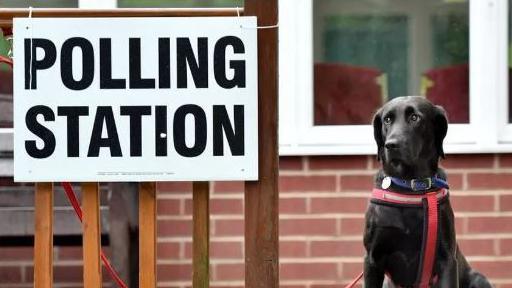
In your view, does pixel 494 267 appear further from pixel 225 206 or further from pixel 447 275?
pixel 447 275

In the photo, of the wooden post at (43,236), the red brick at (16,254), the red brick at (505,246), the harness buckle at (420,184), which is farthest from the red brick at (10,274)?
the harness buckle at (420,184)

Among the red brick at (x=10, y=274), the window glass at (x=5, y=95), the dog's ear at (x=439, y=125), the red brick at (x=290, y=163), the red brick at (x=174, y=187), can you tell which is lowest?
the red brick at (x=10, y=274)

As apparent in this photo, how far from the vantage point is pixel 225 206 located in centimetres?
650

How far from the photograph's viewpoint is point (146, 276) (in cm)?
444

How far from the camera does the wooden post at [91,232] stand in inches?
173

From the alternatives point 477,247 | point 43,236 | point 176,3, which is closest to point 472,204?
point 477,247

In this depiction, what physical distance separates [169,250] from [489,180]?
1769mm

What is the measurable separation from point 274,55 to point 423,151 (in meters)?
0.65

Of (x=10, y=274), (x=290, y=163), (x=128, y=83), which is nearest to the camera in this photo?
(x=128, y=83)

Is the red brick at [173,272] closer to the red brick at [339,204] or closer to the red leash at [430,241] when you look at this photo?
the red brick at [339,204]

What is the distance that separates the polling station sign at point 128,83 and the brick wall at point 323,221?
88.2 inches

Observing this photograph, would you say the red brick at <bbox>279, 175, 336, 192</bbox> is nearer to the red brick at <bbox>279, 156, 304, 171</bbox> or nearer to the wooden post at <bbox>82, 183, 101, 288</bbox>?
the red brick at <bbox>279, 156, 304, 171</bbox>

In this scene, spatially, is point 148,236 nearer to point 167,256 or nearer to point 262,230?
point 262,230

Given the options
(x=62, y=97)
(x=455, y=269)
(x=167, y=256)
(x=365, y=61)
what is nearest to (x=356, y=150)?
(x=365, y=61)
